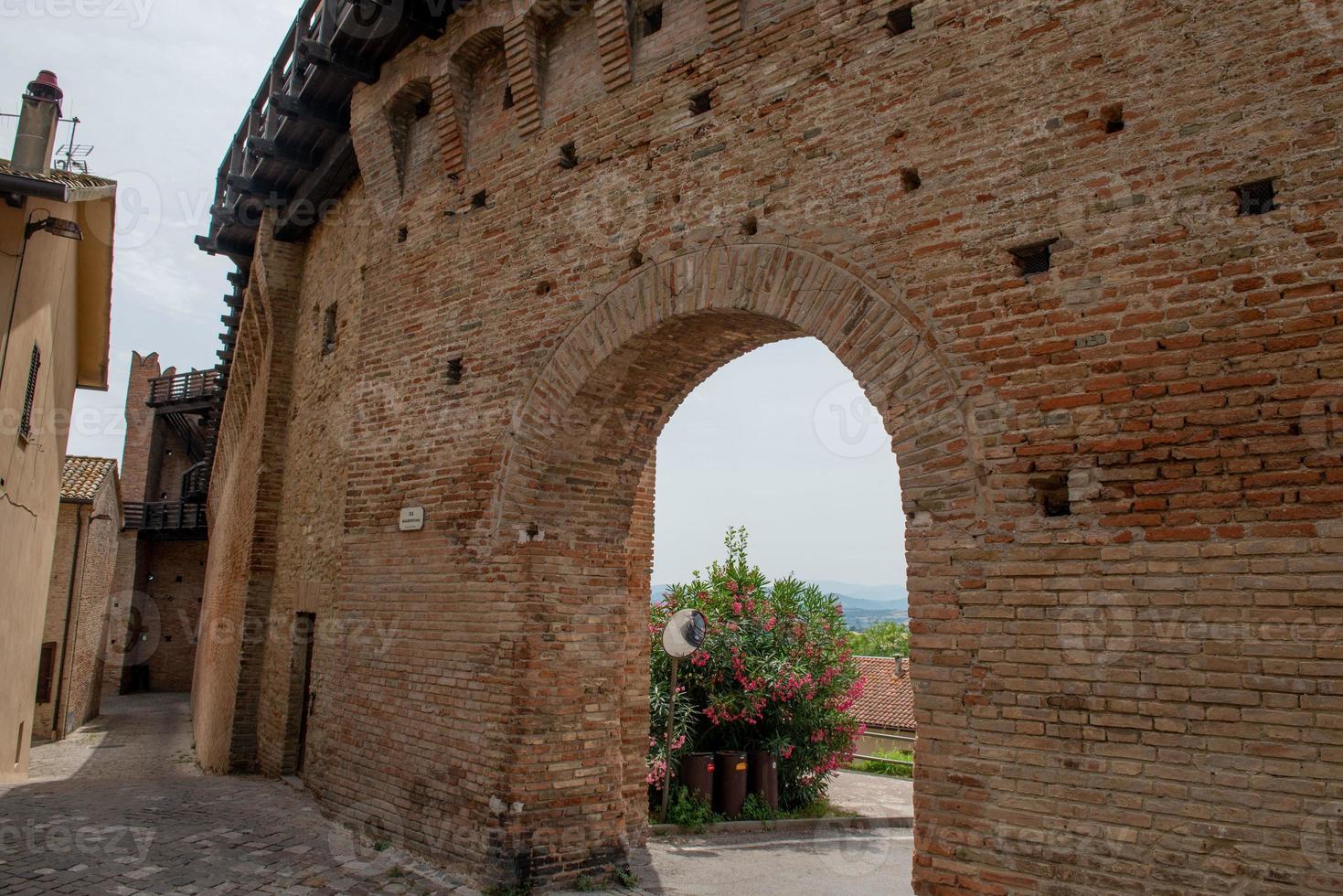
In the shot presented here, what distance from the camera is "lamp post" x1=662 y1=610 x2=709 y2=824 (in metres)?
9.50

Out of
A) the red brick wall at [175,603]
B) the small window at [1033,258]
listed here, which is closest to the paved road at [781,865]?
the small window at [1033,258]

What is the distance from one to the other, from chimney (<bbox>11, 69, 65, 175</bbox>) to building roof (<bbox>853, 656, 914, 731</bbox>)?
20871 mm

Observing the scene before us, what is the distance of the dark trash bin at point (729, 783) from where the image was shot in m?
10.2

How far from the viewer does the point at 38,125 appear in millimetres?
8727

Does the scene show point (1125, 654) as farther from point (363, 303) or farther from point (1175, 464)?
point (363, 303)

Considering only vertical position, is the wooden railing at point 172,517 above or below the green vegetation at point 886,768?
above

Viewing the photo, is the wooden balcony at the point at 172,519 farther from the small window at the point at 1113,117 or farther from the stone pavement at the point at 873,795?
the small window at the point at 1113,117

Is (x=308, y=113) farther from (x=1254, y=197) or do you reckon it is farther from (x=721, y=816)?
(x=721, y=816)

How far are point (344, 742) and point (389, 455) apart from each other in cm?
255

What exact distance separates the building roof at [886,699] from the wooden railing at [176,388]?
2460 centimetres

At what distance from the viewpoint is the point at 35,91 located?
29.5 feet

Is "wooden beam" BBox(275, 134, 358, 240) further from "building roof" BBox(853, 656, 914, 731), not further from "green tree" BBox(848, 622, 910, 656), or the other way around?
Answer: "green tree" BBox(848, 622, 910, 656)

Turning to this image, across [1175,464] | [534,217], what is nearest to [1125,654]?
[1175,464]

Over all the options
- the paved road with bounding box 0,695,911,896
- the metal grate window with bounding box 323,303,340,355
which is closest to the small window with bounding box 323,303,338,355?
the metal grate window with bounding box 323,303,340,355
